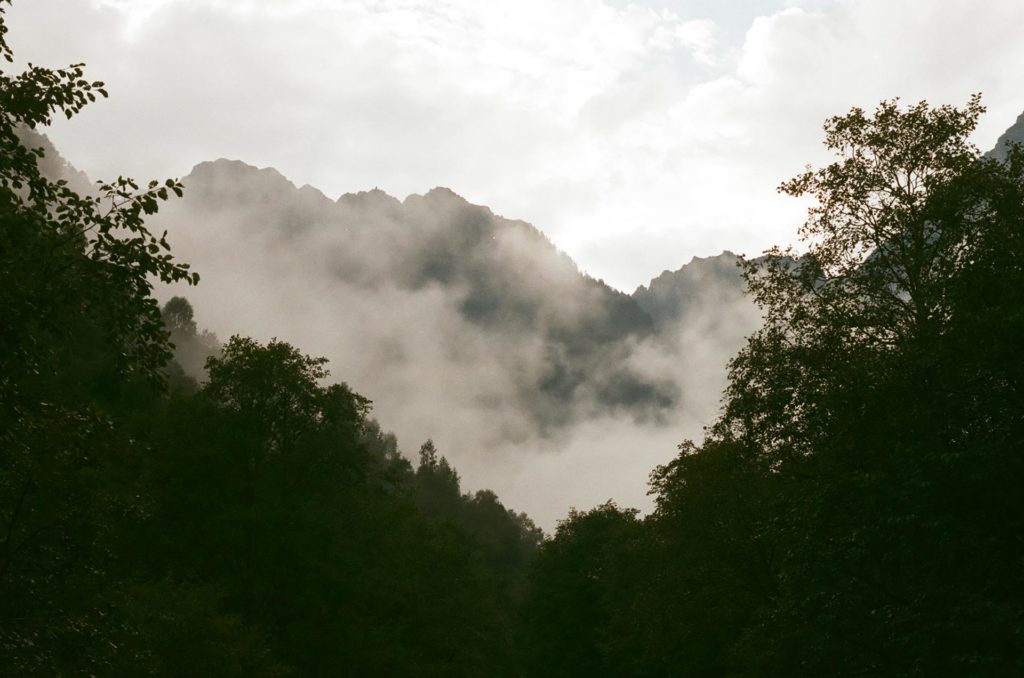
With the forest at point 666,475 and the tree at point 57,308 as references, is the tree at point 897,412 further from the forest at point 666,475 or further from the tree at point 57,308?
the tree at point 57,308

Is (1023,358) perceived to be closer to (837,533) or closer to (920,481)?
(920,481)

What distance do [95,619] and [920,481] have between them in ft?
43.3

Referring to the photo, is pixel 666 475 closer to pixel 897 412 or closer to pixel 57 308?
pixel 897 412

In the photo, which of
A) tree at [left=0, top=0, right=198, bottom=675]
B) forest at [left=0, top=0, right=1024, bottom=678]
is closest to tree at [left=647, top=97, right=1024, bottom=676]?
forest at [left=0, top=0, right=1024, bottom=678]

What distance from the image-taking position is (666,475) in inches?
1598

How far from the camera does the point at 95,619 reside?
35.9 feet

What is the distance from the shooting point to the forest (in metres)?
9.98

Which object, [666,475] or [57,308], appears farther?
[666,475]

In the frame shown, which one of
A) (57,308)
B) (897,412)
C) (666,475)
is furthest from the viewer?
(666,475)

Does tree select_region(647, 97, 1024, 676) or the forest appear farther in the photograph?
tree select_region(647, 97, 1024, 676)

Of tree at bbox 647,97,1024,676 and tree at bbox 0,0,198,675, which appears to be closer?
tree at bbox 0,0,198,675

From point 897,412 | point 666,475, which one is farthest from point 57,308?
point 666,475

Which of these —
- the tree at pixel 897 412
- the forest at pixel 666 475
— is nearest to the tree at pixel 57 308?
the forest at pixel 666 475

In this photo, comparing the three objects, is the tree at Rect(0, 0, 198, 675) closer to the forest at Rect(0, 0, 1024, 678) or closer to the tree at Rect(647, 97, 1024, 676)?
the forest at Rect(0, 0, 1024, 678)
